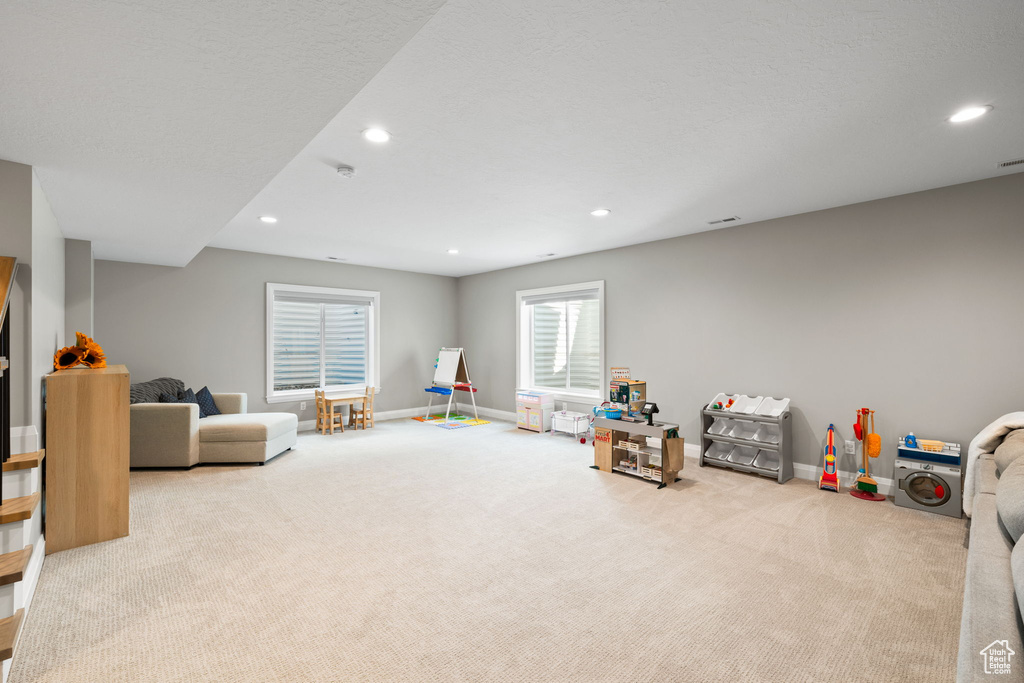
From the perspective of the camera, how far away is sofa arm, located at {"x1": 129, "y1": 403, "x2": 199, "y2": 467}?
4.54 metres

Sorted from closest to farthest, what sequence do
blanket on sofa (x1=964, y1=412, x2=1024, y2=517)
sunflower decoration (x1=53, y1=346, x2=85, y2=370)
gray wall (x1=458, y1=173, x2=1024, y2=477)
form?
blanket on sofa (x1=964, y1=412, x2=1024, y2=517) < sunflower decoration (x1=53, y1=346, x2=85, y2=370) < gray wall (x1=458, y1=173, x2=1024, y2=477)

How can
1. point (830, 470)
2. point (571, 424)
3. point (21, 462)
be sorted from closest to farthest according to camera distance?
point (21, 462) < point (830, 470) < point (571, 424)

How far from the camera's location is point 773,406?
4.52 m

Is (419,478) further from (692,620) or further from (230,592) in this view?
(692,620)

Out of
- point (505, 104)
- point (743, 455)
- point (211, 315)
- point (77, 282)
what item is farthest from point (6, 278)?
point (743, 455)

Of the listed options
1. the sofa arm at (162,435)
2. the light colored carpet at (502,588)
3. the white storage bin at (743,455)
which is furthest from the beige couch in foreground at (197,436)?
the white storage bin at (743,455)

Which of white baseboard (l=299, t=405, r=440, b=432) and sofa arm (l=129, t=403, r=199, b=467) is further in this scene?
white baseboard (l=299, t=405, r=440, b=432)

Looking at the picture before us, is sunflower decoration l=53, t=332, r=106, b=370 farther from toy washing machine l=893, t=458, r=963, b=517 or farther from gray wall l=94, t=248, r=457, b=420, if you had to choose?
toy washing machine l=893, t=458, r=963, b=517

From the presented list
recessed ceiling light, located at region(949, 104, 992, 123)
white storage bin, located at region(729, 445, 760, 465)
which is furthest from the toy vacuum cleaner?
recessed ceiling light, located at region(949, 104, 992, 123)

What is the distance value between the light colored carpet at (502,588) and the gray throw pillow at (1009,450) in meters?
0.61

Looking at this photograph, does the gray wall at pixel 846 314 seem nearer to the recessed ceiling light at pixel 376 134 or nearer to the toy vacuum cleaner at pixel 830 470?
the toy vacuum cleaner at pixel 830 470

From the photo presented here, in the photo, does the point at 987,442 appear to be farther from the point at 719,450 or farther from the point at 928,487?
the point at 719,450

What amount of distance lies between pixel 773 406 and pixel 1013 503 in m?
2.97

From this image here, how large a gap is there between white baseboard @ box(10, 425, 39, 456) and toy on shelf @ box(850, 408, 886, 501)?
5.64m
